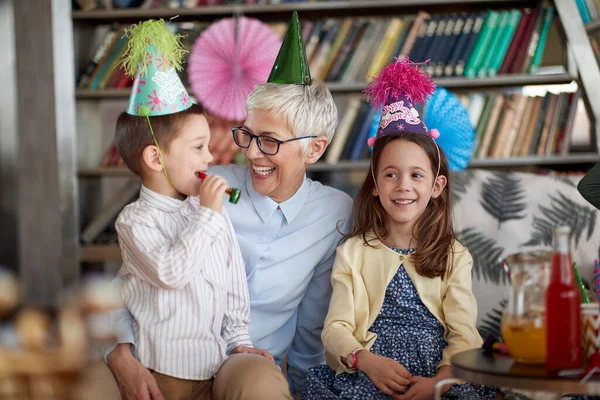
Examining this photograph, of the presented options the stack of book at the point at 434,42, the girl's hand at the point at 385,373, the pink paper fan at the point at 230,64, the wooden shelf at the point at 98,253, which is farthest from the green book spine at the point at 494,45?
the girl's hand at the point at 385,373

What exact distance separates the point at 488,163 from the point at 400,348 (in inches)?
69.9

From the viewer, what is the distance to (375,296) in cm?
199

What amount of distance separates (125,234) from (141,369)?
309 millimetres

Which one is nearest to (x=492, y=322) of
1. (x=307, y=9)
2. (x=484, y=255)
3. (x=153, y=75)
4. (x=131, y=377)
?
(x=484, y=255)

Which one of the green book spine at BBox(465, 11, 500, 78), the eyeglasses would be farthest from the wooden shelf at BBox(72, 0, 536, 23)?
the eyeglasses

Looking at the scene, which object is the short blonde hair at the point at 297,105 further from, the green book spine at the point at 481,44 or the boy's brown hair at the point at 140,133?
the green book spine at the point at 481,44

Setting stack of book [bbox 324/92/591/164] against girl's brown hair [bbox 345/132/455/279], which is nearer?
girl's brown hair [bbox 345/132/455/279]

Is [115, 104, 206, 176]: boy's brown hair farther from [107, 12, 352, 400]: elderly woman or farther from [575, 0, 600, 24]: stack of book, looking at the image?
[575, 0, 600, 24]: stack of book

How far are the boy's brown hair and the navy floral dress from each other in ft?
2.19

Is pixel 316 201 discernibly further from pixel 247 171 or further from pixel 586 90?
pixel 586 90

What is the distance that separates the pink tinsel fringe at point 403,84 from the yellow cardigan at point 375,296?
0.40 metres

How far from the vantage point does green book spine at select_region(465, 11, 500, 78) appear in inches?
135

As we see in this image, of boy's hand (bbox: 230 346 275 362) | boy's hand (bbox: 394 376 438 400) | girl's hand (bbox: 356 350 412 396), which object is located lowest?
boy's hand (bbox: 394 376 438 400)

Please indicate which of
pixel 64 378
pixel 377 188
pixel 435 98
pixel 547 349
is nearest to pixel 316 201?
pixel 377 188
